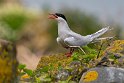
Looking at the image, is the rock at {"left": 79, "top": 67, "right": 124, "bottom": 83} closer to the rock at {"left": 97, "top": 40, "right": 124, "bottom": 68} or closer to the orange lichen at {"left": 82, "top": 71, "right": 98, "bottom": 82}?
the orange lichen at {"left": 82, "top": 71, "right": 98, "bottom": 82}

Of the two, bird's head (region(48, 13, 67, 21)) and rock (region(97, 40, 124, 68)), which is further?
bird's head (region(48, 13, 67, 21))

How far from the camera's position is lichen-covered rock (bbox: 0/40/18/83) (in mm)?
7000

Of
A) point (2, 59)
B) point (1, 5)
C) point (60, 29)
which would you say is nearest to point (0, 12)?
point (1, 5)

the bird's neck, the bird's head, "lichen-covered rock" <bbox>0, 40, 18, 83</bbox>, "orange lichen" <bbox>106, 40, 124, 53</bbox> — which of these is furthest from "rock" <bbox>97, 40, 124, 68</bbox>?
the bird's head

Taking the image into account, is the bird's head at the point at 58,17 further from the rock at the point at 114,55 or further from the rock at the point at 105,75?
the rock at the point at 105,75

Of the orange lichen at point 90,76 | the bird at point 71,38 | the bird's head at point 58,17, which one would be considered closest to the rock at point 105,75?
the orange lichen at point 90,76

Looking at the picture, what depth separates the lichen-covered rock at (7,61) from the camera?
23.0ft

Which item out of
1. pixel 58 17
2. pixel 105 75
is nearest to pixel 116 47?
pixel 105 75

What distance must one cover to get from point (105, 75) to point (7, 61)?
4.65ft

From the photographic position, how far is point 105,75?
7.98 m

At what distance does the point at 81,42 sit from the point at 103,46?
3.62 ft

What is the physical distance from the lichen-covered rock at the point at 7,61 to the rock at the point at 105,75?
121 cm

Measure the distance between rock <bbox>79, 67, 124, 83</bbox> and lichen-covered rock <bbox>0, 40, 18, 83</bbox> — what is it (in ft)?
3.97

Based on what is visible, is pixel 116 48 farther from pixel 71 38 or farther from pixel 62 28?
pixel 62 28
